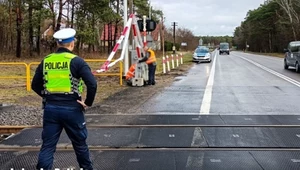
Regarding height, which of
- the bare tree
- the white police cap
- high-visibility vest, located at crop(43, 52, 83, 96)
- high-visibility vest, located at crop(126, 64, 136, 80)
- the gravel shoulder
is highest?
the bare tree

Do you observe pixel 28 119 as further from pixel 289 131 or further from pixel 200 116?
pixel 289 131

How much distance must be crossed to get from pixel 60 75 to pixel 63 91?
7.2 inches

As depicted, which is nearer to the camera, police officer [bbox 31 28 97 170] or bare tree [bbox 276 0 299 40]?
police officer [bbox 31 28 97 170]

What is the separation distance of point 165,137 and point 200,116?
7.48ft

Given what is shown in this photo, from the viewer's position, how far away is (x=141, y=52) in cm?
1691

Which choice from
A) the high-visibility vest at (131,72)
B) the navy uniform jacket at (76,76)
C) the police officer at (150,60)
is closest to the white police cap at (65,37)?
the navy uniform jacket at (76,76)

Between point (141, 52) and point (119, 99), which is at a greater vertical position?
point (141, 52)

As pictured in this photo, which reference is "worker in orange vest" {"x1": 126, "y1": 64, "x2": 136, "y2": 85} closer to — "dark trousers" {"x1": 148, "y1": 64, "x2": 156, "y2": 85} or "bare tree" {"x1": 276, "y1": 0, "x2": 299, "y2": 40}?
"dark trousers" {"x1": 148, "y1": 64, "x2": 156, "y2": 85}

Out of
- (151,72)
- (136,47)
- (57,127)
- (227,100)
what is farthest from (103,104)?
(57,127)

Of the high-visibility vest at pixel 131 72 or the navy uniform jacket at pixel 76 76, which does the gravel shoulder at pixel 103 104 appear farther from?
the navy uniform jacket at pixel 76 76

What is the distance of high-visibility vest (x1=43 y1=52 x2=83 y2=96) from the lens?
172 inches

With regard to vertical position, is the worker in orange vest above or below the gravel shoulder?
above

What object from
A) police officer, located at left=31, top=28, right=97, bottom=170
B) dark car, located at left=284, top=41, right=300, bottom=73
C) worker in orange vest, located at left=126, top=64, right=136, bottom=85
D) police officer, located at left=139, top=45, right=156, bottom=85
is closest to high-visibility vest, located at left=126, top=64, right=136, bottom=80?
worker in orange vest, located at left=126, top=64, right=136, bottom=85

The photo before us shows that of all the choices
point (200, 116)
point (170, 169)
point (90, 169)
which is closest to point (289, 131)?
point (200, 116)
